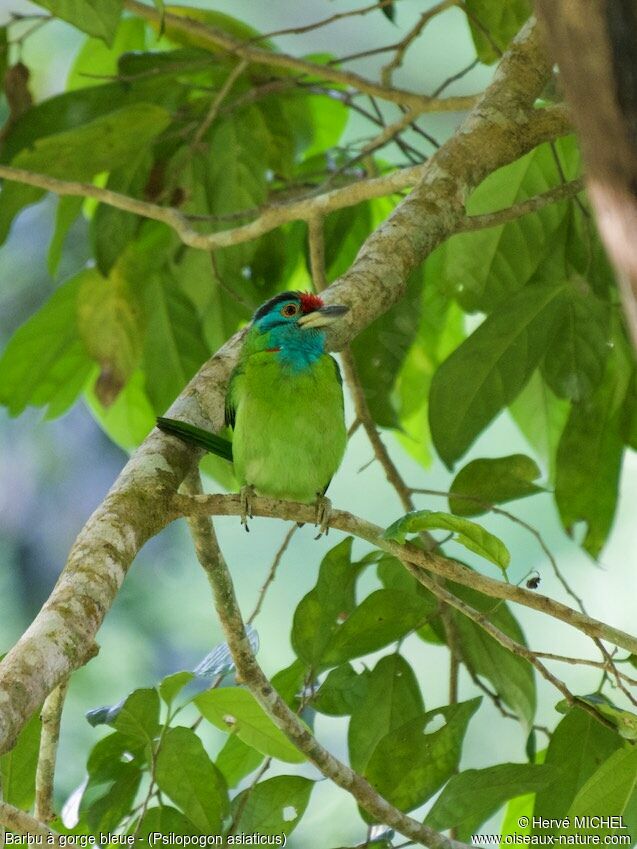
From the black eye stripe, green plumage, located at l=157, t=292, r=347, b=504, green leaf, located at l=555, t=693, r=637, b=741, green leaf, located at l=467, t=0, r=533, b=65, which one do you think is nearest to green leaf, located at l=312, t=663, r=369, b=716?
green plumage, located at l=157, t=292, r=347, b=504

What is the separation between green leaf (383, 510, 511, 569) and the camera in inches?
64.4

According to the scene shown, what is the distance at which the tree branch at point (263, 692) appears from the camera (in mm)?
1870

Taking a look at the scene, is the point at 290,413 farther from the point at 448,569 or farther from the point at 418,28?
the point at 418,28

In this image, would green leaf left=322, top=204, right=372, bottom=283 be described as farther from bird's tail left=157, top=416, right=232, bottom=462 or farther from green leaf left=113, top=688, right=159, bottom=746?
green leaf left=113, top=688, right=159, bottom=746

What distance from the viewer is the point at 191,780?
77.6 inches

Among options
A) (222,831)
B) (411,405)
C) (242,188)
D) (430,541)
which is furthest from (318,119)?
(222,831)

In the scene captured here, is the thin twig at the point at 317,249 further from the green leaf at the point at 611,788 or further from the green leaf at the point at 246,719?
the green leaf at the point at 611,788

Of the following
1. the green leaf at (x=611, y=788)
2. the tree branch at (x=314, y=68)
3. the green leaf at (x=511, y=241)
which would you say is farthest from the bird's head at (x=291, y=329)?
the green leaf at (x=611, y=788)

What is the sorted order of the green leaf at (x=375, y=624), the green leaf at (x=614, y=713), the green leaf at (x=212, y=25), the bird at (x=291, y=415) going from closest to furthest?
1. the green leaf at (x=614, y=713)
2. the green leaf at (x=375, y=624)
3. the bird at (x=291, y=415)
4. the green leaf at (x=212, y=25)

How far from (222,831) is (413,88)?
3.87 metres

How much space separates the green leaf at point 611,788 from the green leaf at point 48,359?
2.08 metres

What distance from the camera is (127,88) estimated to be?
3.14 meters

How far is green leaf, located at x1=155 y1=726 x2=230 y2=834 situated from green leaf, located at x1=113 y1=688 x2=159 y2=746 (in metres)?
Answer: 0.04

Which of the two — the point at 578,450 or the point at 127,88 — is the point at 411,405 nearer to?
the point at 578,450
